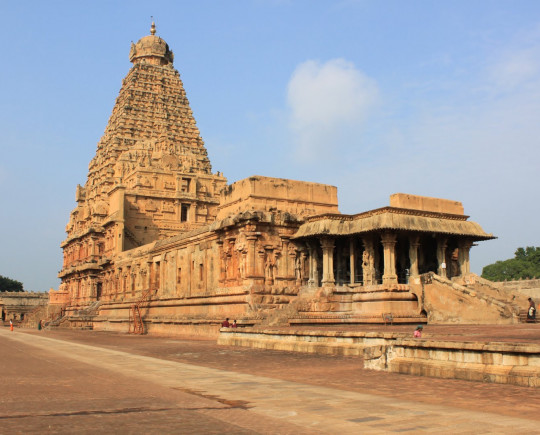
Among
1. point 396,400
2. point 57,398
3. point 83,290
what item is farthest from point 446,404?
point 83,290

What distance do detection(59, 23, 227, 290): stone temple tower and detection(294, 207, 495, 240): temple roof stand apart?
3156cm

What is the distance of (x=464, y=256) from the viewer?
3194 cm

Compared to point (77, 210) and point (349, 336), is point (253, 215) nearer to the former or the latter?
point (349, 336)

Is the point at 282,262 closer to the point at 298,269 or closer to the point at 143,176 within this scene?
the point at 298,269

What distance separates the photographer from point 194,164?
6719cm

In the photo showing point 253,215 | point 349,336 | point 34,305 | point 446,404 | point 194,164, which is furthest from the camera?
point 34,305

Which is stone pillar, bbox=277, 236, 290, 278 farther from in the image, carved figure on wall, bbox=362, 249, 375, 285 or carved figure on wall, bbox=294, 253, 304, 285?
carved figure on wall, bbox=362, 249, 375, 285

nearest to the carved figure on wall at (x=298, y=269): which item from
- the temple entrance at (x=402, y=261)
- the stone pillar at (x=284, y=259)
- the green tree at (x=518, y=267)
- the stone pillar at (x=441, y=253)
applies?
the stone pillar at (x=284, y=259)

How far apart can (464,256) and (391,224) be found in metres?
5.79

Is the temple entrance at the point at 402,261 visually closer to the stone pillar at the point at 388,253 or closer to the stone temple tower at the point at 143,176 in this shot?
the stone pillar at the point at 388,253

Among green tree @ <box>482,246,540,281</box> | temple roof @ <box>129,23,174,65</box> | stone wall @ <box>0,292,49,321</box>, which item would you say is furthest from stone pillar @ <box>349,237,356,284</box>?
stone wall @ <box>0,292,49,321</box>

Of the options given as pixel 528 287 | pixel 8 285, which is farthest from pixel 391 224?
pixel 8 285

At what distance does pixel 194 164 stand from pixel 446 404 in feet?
197

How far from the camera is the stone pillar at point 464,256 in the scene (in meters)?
31.8
